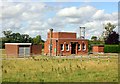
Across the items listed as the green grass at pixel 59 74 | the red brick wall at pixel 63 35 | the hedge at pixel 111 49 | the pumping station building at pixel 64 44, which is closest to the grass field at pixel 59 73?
the green grass at pixel 59 74

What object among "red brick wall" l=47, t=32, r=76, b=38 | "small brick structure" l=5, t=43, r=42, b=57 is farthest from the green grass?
"red brick wall" l=47, t=32, r=76, b=38

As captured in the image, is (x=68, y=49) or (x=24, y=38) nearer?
(x=68, y=49)

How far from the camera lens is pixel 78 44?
5906 cm

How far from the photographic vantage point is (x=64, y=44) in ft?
186

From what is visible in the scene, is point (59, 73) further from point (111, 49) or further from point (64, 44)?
point (111, 49)

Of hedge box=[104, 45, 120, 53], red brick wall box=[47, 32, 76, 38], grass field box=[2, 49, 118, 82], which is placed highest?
red brick wall box=[47, 32, 76, 38]

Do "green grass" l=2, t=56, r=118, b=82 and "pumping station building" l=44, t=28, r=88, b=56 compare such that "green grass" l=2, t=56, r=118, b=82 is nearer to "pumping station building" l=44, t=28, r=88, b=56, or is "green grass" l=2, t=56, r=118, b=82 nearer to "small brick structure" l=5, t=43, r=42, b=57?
"small brick structure" l=5, t=43, r=42, b=57

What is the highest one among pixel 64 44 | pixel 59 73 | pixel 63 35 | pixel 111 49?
pixel 63 35

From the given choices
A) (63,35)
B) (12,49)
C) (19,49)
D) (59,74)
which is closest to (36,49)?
(19,49)

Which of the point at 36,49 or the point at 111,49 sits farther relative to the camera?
the point at 111,49

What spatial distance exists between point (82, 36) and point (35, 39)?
4049 centimetres

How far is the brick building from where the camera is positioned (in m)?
56.0

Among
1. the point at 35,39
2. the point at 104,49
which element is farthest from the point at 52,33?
the point at 35,39

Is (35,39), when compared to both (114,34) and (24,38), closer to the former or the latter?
(24,38)
